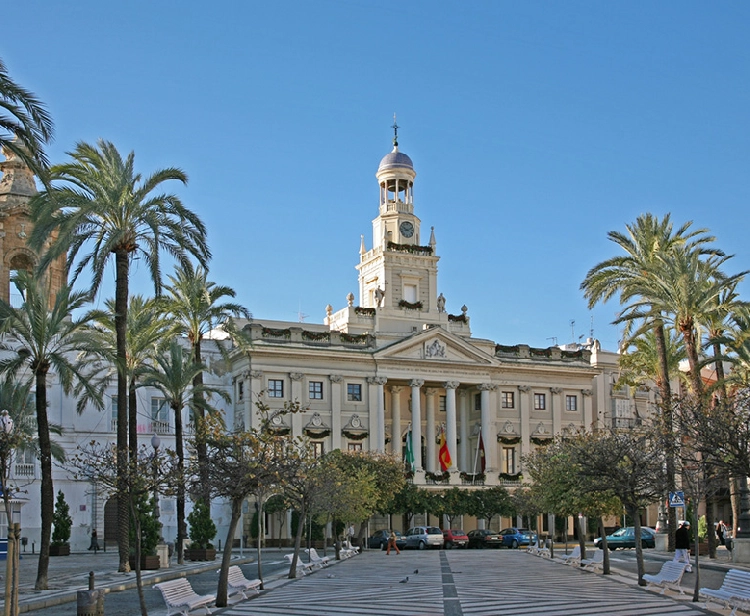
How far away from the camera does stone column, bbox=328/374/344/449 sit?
7256cm

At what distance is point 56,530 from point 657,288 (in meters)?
29.8

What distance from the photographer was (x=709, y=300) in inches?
1636

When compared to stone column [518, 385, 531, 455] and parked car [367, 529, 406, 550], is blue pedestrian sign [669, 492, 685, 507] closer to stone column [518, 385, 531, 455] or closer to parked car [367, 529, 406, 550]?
parked car [367, 529, 406, 550]

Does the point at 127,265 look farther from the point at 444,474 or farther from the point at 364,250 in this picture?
the point at 364,250

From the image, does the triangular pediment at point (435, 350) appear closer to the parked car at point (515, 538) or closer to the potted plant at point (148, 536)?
the parked car at point (515, 538)

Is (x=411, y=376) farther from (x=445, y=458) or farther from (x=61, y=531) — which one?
(x=61, y=531)

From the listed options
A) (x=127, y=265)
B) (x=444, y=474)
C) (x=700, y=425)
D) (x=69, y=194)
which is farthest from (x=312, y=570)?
(x=444, y=474)

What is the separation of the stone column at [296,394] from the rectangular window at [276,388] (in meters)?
0.70

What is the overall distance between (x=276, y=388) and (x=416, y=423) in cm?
974

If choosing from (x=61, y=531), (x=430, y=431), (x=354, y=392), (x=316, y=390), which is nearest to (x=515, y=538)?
(x=430, y=431)

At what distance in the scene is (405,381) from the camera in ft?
250

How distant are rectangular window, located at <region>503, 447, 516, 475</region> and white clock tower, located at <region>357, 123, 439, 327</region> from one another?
10.7 m

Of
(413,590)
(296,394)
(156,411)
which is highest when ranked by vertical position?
(296,394)

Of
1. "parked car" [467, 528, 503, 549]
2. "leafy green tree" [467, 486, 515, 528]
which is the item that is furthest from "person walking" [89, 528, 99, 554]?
"leafy green tree" [467, 486, 515, 528]
